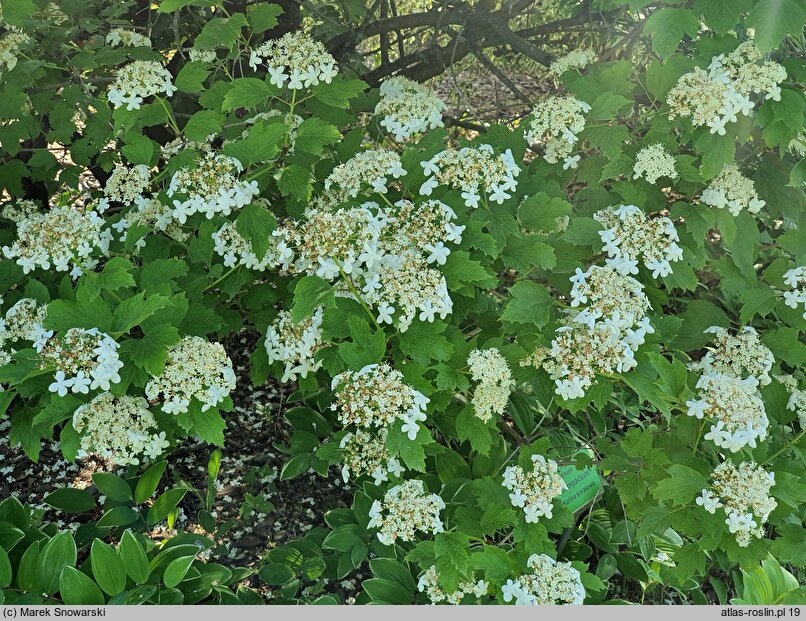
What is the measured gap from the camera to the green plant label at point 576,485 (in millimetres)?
2232

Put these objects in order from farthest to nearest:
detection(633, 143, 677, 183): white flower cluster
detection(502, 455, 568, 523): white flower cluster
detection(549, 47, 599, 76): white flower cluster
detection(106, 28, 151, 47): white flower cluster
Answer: detection(106, 28, 151, 47): white flower cluster
detection(549, 47, 599, 76): white flower cluster
detection(633, 143, 677, 183): white flower cluster
detection(502, 455, 568, 523): white flower cluster

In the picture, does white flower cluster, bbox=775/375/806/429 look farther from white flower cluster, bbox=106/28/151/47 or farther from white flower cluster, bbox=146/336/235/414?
white flower cluster, bbox=106/28/151/47

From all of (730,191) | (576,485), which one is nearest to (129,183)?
(576,485)

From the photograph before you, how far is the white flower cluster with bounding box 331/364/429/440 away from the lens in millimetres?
1663

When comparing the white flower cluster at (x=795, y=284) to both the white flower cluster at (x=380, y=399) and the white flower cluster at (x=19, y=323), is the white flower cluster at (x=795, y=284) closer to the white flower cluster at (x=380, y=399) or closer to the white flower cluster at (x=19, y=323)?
the white flower cluster at (x=380, y=399)

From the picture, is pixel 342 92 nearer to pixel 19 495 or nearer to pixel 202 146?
pixel 202 146

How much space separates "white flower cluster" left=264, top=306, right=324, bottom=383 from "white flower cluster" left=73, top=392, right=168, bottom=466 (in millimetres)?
379

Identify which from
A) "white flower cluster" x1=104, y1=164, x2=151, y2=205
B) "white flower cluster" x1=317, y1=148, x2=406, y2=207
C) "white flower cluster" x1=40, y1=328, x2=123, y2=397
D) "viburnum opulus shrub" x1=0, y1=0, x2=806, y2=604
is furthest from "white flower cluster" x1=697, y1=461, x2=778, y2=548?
"white flower cluster" x1=104, y1=164, x2=151, y2=205

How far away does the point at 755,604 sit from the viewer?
239 cm

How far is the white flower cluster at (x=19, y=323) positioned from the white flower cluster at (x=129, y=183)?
0.43 meters

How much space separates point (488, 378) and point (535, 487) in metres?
0.33

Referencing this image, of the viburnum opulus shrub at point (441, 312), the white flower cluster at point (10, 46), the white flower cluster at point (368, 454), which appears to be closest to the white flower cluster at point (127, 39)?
the viburnum opulus shrub at point (441, 312)

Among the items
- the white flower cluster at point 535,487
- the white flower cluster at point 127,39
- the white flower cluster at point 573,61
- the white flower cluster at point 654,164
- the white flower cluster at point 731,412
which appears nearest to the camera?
the white flower cluster at point 731,412
